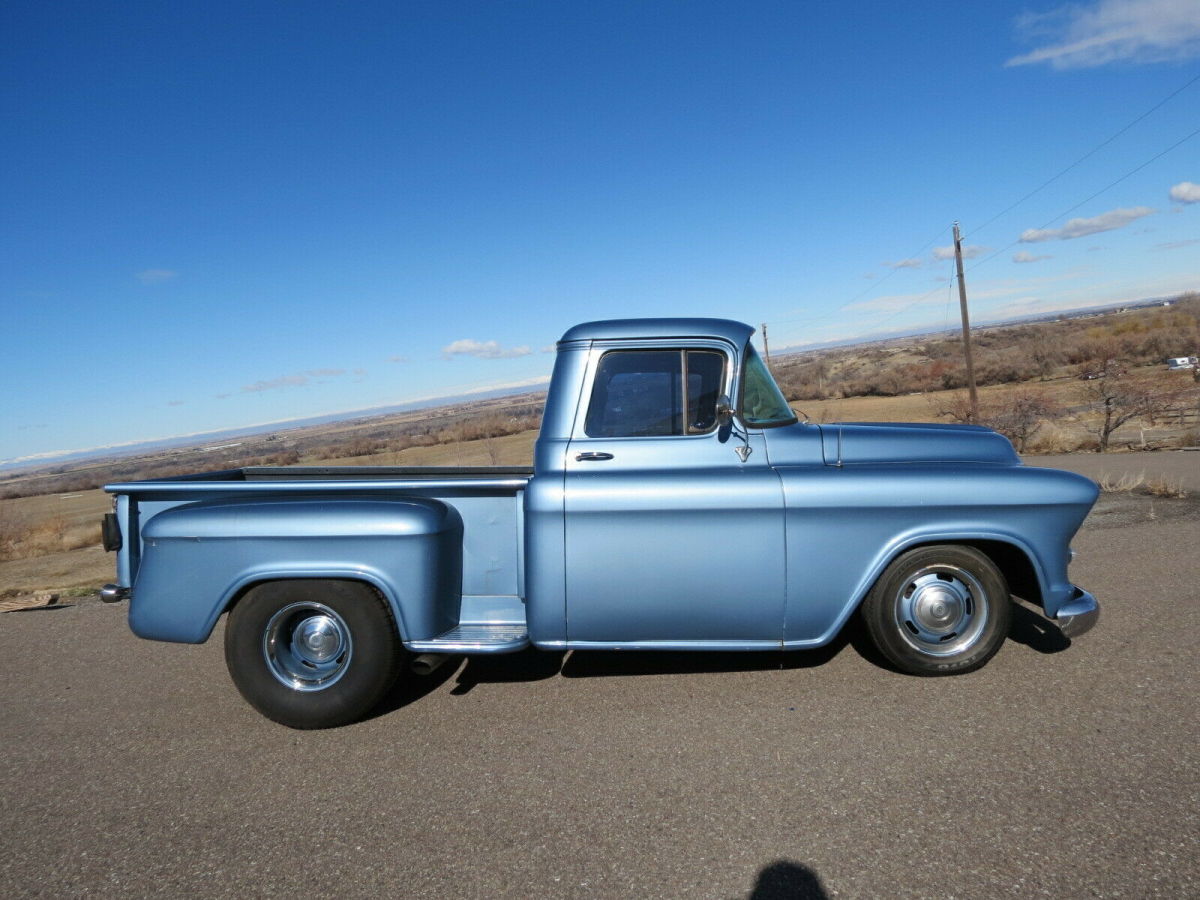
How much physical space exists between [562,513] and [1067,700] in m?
2.63

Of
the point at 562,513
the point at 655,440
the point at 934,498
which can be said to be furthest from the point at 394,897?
the point at 934,498

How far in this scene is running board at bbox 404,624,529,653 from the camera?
3.75m

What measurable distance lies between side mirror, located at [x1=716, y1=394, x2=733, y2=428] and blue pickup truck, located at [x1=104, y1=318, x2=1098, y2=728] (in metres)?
0.01

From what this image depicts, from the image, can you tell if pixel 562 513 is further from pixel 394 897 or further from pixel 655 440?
pixel 394 897

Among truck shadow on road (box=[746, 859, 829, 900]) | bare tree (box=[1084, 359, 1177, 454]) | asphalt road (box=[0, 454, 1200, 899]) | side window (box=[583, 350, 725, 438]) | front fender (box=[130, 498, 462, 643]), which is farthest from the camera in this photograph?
bare tree (box=[1084, 359, 1177, 454])

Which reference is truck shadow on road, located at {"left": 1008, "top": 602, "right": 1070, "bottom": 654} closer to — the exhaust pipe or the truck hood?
the truck hood

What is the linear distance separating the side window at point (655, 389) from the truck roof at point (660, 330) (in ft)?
0.32

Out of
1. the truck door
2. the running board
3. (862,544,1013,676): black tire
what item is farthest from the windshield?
the running board

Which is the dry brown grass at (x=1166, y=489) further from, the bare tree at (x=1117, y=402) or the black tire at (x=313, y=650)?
the black tire at (x=313, y=650)

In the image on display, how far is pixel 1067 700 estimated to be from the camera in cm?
370

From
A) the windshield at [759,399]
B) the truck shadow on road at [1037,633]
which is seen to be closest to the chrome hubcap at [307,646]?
the windshield at [759,399]

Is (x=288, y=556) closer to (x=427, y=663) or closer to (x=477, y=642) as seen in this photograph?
(x=427, y=663)

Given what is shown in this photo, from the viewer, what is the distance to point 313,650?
3955 millimetres

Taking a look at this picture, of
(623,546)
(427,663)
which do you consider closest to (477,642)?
(427,663)
